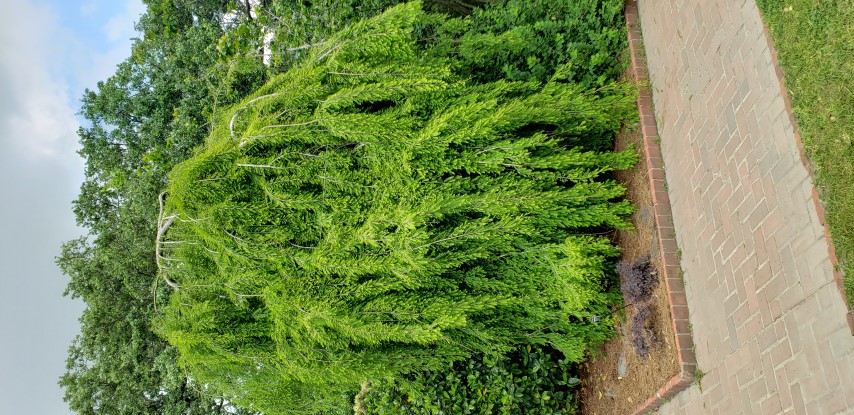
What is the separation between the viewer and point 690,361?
5.34m

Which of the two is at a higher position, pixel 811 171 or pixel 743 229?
pixel 811 171

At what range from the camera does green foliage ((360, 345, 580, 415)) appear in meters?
6.87

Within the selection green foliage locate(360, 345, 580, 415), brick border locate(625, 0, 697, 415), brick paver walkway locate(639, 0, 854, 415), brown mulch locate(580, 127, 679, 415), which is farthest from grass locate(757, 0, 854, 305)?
green foliage locate(360, 345, 580, 415)

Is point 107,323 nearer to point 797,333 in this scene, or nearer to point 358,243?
point 358,243

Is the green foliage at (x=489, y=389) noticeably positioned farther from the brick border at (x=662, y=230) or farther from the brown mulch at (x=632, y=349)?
the brick border at (x=662, y=230)

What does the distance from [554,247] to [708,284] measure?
1447 millimetres

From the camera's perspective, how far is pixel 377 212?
19.1 feet

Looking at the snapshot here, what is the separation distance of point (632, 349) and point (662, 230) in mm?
1377

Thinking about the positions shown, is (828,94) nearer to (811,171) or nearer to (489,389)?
(811,171)

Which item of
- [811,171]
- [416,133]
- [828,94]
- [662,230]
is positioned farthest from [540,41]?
[811,171]

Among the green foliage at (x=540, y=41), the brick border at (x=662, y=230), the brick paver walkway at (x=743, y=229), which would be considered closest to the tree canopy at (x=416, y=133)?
the green foliage at (x=540, y=41)

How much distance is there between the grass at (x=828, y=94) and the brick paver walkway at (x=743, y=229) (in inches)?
5.3

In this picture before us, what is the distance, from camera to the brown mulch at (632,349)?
5805 millimetres

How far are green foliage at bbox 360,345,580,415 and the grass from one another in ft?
12.3
